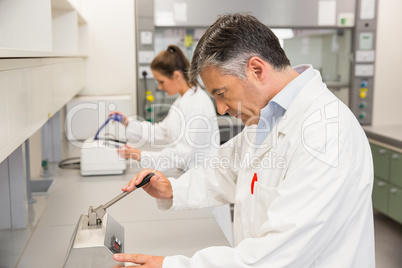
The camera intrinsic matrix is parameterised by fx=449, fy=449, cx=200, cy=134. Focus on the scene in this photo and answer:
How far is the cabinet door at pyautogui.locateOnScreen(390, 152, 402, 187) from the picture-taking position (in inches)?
129

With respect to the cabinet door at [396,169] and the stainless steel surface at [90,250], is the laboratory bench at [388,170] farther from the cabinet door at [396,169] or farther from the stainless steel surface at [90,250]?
the stainless steel surface at [90,250]

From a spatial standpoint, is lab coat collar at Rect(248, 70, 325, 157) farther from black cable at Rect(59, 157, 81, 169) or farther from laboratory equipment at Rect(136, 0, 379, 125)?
laboratory equipment at Rect(136, 0, 379, 125)

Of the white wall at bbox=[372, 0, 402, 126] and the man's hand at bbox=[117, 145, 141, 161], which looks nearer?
Result: the man's hand at bbox=[117, 145, 141, 161]

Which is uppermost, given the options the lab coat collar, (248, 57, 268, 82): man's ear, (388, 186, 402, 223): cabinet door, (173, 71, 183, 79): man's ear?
(248, 57, 268, 82): man's ear

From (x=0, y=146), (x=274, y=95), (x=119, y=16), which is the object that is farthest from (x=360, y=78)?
(x=0, y=146)

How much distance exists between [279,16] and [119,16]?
51.9 inches

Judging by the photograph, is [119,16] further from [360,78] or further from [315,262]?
[315,262]

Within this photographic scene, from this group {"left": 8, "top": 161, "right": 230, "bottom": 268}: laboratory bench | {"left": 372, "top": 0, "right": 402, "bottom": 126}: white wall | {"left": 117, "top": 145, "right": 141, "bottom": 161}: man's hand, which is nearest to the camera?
{"left": 8, "top": 161, "right": 230, "bottom": 268}: laboratory bench

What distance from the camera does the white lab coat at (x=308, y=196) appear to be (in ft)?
3.29

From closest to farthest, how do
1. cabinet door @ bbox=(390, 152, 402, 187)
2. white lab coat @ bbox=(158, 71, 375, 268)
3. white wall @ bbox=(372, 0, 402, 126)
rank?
white lab coat @ bbox=(158, 71, 375, 268) → cabinet door @ bbox=(390, 152, 402, 187) → white wall @ bbox=(372, 0, 402, 126)

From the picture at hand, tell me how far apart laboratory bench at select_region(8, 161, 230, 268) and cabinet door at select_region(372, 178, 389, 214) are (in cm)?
207

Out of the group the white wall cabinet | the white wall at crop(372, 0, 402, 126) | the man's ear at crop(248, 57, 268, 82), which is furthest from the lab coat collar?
the white wall at crop(372, 0, 402, 126)

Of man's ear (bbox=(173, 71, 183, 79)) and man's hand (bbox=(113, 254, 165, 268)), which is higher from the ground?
man's ear (bbox=(173, 71, 183, 79))

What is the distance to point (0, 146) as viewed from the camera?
1.03 metres
